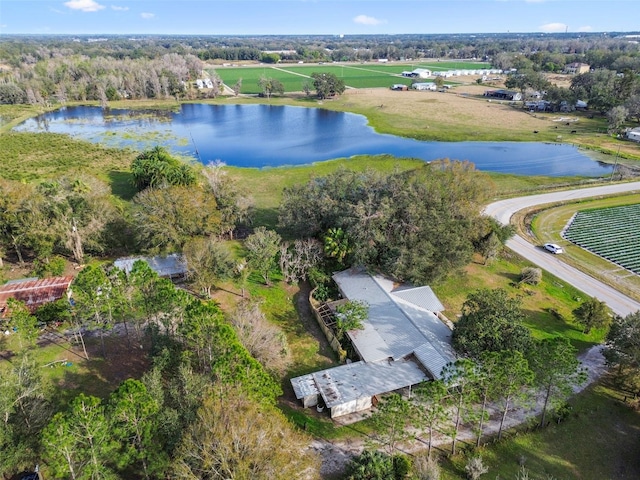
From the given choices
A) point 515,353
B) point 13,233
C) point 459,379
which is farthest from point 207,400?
point 13,233

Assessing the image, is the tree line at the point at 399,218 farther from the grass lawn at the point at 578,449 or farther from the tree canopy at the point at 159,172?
the tree canopy at the point at 159,172

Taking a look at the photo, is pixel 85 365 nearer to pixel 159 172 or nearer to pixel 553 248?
pixel 159 172

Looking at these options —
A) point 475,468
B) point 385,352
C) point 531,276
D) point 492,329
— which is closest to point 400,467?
point 475,468

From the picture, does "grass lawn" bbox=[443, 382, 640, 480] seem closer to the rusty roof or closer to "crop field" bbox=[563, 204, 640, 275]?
"crop field" bbox=[563, 204, 640, 275]

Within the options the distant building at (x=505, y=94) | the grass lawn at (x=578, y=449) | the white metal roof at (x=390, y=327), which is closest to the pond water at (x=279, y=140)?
the white metal roof at (x=390, y=327)

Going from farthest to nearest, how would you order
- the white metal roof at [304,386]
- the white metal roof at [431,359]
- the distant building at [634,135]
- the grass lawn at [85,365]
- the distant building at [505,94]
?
the distant building at [505,94] → the distant building at [634,135] → the white metal roof at [431,359] → the grass lawn at [85,365] → the white metal roof at [304,386]

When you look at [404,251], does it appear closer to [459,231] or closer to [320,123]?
[459,231]
